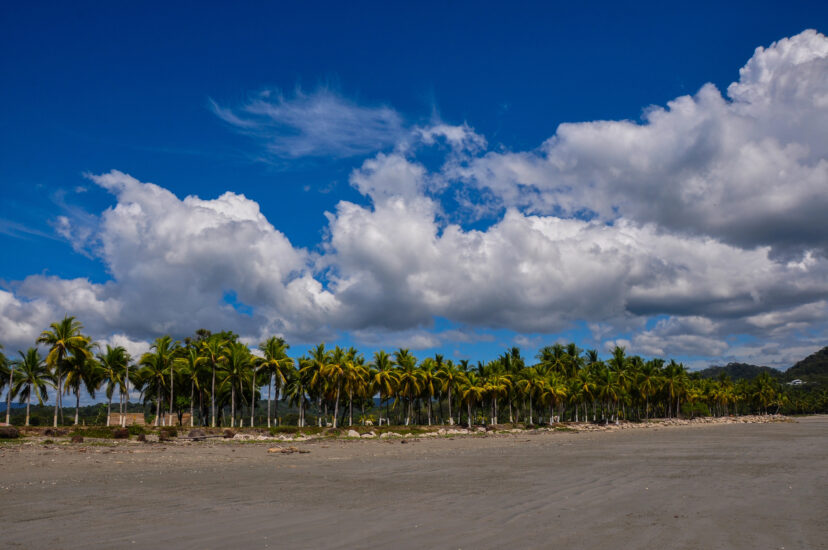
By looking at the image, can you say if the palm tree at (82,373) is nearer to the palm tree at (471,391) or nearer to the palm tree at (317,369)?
the palm tree at (317,369)

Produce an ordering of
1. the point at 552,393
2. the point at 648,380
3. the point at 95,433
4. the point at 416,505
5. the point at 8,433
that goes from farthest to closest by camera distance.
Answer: the point at 648,380
the point at 552,393
the point at 95,433
the point at 8,433
the point at 416,505

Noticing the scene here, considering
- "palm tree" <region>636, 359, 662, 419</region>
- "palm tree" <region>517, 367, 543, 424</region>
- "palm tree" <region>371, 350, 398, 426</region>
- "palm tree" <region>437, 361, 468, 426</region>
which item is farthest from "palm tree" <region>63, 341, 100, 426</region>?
"palm tree" <region>636, 359, 662, 419</region>

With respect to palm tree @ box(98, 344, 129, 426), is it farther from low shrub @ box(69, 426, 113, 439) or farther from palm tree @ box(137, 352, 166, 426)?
low shrub @ box(69, 426, 113, 439)

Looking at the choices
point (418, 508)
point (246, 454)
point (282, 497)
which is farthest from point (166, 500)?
point (246, 454)

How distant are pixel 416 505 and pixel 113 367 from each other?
246 ft

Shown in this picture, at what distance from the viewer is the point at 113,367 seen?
2899 inches

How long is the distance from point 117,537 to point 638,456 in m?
23.8

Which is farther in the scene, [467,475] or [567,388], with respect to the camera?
[567,388]

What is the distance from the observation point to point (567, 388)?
94125 mm

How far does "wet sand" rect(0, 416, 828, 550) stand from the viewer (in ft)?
28.5

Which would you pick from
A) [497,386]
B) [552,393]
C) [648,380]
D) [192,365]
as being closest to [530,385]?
[552,393]

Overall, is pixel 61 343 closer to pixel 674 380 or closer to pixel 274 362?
pixel 274 362

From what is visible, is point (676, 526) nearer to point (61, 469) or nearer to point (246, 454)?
point (61, 469)

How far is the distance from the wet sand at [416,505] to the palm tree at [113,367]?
2245 inches
